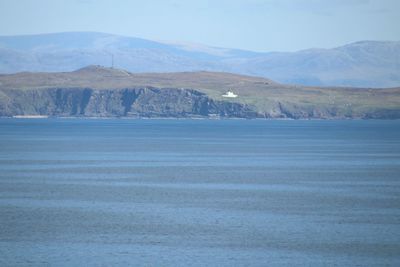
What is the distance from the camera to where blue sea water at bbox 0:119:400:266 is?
120ft

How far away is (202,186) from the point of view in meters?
60.4

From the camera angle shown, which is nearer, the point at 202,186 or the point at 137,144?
the point at 202,186

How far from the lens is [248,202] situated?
51.8 m

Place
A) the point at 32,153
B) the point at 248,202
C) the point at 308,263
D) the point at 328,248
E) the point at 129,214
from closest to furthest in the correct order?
the point at 308,263, the point at 328,248, the point at 129,214, the point at 248,202, the point at 32,153

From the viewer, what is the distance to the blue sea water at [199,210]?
36.7 meters

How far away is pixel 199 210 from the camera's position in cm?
4838

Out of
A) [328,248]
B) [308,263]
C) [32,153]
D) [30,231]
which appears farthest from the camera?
[32,153]

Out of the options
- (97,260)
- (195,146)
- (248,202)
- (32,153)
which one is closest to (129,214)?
(248,202)

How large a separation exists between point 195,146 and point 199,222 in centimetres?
6434

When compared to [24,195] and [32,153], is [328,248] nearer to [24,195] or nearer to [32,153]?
[24,195]

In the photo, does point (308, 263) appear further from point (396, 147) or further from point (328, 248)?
point (396, 147)

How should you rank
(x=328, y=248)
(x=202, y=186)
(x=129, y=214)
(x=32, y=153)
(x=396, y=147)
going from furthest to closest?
1. (x=396, y=147)
2. (x=32, y=153)
3. (x=202, y=186)
4. (x=129, y=214)
5. (x=328, y=248)

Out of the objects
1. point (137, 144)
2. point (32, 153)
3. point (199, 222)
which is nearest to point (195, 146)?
point (137, 144)

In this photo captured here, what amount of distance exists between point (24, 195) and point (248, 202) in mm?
13662
